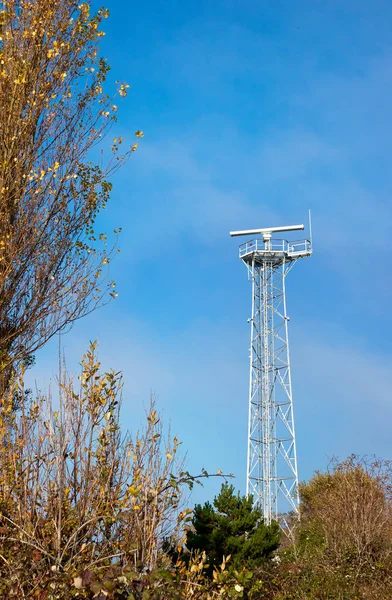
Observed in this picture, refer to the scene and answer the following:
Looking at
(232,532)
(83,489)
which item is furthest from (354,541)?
(83,489)

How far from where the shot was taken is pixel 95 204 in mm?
8852

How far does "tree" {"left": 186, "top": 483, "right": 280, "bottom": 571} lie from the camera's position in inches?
337

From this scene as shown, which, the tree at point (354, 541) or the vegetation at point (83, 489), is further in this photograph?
the tree at point (354, 541)

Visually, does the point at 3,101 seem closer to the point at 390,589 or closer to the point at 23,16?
the point at 23,16

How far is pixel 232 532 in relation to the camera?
29.2 feet

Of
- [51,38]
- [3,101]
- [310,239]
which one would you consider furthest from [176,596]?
[310,239]

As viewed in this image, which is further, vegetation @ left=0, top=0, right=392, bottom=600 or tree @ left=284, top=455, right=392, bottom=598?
tree @ left=284, top=455, right=392, bottom=598

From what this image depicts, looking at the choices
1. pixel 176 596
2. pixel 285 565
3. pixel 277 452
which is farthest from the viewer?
pixel 277 452

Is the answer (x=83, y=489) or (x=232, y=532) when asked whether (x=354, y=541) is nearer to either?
(x=232, y=532)

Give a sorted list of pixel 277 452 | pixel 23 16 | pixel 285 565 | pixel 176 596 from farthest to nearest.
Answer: pixel 277 452
pixel 285 565
pixel 23 16
pixel 176 596

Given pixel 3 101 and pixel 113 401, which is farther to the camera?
pixel 3 101

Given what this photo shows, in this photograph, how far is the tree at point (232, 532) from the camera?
8.57 meters

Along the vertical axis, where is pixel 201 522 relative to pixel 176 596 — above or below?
above

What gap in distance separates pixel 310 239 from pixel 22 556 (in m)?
19.3
